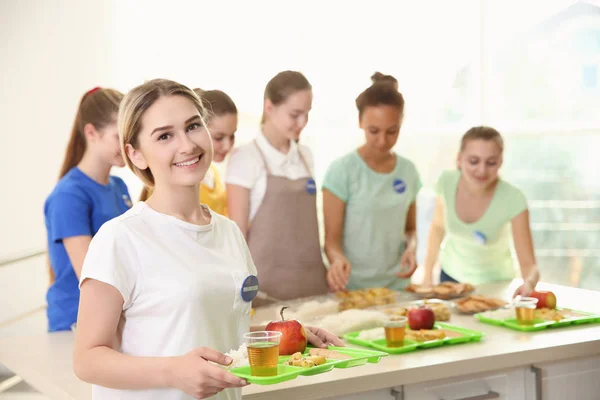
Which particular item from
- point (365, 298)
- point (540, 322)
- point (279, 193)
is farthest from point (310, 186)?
point (540, 322)

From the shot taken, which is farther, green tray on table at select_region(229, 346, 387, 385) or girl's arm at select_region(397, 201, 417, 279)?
girl's arm at select_region(397, 201, 417, 279)

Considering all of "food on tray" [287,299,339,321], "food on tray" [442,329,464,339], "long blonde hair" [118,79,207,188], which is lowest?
"food on tray" [442,329,464,339]

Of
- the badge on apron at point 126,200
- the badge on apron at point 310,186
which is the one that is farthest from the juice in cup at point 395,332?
the badge on apron at point 126,200

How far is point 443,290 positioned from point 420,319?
0.51 metres

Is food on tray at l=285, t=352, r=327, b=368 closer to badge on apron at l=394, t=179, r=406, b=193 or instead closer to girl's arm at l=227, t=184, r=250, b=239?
girl's arm at l=227, t=184, r=250, b=239

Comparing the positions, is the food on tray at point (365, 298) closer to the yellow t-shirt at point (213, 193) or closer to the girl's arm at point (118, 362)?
the yellow t-shirt at point (213, 193)

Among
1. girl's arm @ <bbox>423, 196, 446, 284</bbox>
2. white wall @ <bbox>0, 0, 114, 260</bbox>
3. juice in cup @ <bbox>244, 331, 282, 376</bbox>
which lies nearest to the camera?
juice in cup @ <bbox>244, 331, 282, 376</bbox>

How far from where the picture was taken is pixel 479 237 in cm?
313

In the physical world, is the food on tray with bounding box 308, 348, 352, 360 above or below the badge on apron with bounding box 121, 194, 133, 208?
below

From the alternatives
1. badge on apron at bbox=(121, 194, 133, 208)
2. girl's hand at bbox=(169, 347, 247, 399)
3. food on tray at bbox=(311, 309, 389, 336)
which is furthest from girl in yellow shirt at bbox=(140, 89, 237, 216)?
girl's hand at bbox=(169, 347, 247, 399)

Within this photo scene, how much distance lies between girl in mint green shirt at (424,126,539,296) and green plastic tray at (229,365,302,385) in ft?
5.62

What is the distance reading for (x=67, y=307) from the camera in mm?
2410

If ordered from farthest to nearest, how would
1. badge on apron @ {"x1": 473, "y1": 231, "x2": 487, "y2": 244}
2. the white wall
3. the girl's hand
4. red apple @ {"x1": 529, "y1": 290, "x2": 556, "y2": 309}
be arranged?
the white wall, badge on apron @ {"x1": 473, "y1": 231, "x2": 487, "y2": 244}, red apple @ {"x1": 529, "y1": 290, "x2": 556, "y2": 309}, the girl's hand

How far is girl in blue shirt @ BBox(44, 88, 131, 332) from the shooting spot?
2240 mm
